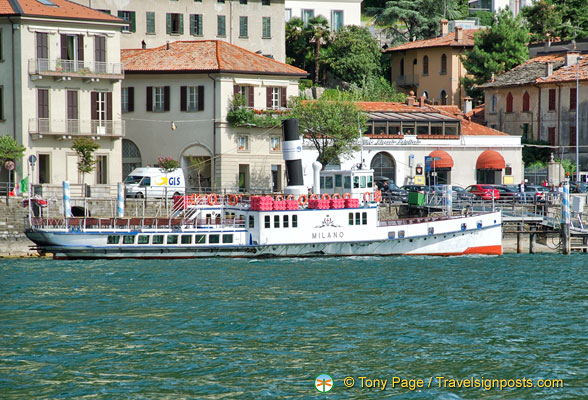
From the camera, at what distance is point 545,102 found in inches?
3248

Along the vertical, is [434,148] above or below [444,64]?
below

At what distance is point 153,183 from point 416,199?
Answer: 1418cm

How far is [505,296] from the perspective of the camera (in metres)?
39.5

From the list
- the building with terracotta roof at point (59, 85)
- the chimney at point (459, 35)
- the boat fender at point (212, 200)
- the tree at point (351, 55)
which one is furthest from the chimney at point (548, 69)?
the boat fender at point (212, 200)

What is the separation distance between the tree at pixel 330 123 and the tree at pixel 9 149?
56.3 ft

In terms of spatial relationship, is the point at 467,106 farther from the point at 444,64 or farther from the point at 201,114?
the point at 201,114

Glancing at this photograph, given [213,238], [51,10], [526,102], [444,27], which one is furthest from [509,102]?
[213,238]

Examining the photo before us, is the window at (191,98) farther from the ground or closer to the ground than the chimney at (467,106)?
closer to the ground

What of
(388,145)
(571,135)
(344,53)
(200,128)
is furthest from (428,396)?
(344,53)

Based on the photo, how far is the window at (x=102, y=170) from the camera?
62.2 meters

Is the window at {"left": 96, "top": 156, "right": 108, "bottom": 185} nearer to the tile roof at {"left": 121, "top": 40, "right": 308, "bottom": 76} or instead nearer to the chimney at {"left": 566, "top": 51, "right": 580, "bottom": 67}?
the tile roof at {"left": 121, "top": 40, "right": 308, "bottom": 76}

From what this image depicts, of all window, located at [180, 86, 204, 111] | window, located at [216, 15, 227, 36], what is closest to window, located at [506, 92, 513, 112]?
window, located at [216, 15, 227, 36]

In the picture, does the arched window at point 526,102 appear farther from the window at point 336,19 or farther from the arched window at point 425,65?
the window at point 336,19

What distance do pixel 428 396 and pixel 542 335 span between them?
7663mm
